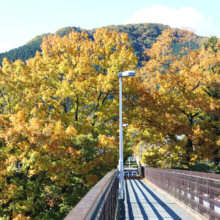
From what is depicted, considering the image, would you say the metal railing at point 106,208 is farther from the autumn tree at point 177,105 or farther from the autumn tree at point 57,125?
the autumn tree at point 177,105

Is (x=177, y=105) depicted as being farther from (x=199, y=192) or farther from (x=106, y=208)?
(x=106, y=208)

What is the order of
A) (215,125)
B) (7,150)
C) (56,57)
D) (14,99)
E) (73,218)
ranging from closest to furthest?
1. (73,218)
2. (7,150)
3. (14,99)
4. (56,57)
5. (215,125)

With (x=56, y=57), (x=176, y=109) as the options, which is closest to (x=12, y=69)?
(x=56, y=57)

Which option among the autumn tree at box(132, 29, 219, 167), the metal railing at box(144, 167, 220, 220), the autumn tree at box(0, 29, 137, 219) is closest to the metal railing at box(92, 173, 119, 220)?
the metal railing at box(144, 167, 220, 220)

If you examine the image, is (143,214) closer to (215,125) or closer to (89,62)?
(89,62)

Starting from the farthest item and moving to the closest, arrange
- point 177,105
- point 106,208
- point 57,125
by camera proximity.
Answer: point 177,105, point 57,125, point 106,208

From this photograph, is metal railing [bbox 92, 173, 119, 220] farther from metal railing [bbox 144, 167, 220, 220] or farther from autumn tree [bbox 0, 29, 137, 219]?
autumn tree [bbox 0, 29, 137, 219]

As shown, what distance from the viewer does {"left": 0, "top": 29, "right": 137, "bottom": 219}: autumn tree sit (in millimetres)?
16562

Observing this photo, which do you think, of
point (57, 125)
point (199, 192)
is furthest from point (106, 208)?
point (57, 125)

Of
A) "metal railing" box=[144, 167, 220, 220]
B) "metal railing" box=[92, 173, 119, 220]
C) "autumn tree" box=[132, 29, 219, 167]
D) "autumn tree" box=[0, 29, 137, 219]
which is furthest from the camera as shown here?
"autumn tree" box=[132, 29, 219, 167]

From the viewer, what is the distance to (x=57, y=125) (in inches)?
745

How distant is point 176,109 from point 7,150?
1661 cm

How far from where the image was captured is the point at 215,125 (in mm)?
28234

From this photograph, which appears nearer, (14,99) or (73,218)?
(73,218)
